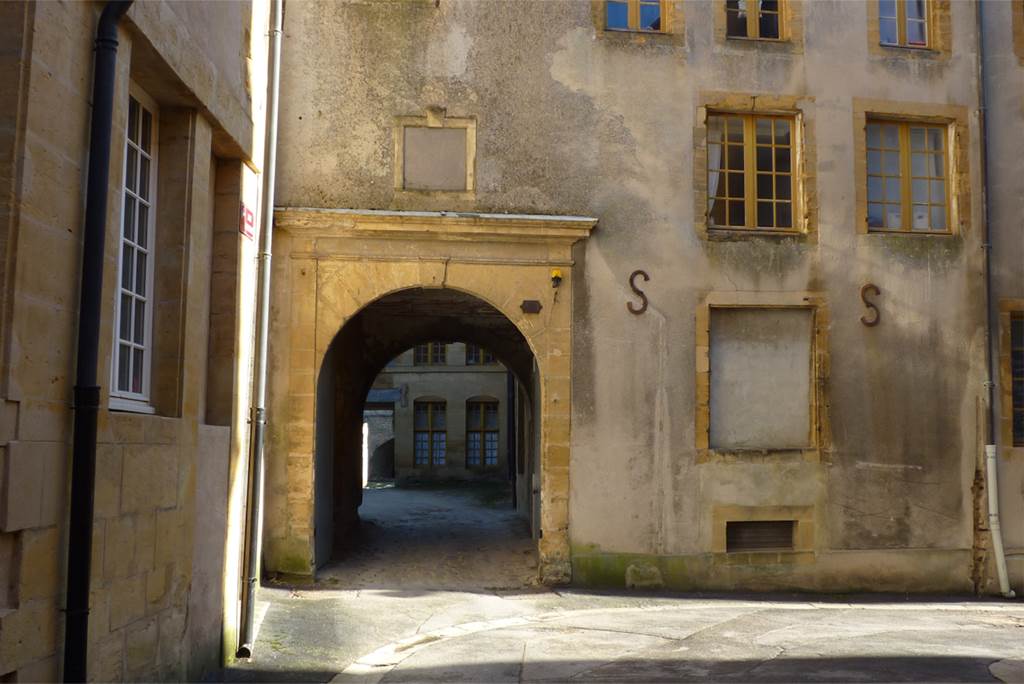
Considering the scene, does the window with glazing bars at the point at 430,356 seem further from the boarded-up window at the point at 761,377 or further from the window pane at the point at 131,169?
the window pane at the point at 131,169

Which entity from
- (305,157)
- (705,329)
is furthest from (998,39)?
(305,157)

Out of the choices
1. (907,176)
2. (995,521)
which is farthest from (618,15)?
(995,521)

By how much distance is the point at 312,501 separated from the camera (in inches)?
410

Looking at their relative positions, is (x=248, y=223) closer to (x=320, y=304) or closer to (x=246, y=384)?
(x=246, y=384)

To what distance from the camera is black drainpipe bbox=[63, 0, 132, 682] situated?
4258mm

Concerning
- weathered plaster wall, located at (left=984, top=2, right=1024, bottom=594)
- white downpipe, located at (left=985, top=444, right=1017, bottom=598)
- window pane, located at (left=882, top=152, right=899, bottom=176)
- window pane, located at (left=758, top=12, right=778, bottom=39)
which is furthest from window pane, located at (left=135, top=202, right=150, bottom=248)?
weathered plaster wall, located at (left=984, top=2, right=1024, bottom=594)

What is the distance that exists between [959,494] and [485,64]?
702 centimetres

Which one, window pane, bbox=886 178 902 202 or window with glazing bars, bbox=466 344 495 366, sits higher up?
window pane, bbox=886 178 902 202

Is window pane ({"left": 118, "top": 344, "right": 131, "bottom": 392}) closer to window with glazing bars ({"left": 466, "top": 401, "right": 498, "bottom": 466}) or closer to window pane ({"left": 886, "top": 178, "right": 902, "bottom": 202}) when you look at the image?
window pane ({"left": 886, "top": 178, "right": 902, "bottom": 202})

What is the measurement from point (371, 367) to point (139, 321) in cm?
920

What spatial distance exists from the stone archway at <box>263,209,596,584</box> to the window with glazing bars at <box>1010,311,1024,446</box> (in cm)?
512

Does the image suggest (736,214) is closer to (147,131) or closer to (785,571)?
(785,571)

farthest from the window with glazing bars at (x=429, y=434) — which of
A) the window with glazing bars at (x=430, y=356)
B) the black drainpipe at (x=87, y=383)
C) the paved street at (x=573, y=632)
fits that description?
the black drainpipe at (x=87, y=383)

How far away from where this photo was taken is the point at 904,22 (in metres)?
12.0
